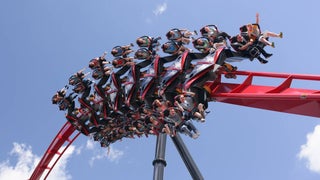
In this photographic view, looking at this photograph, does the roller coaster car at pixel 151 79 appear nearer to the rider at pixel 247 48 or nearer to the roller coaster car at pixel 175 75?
the roller coaster car at pixel 175 75

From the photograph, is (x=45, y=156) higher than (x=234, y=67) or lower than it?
lower

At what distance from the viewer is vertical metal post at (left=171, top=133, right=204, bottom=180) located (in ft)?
25.8

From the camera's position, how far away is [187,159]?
320 inches

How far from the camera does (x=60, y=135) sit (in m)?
10.1

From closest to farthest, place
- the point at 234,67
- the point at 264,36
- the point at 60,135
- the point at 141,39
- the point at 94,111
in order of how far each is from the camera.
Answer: the point at 264,36 → the point at 234,67 → the point at 141,39 → the point at 94,111 → the point at 60,135

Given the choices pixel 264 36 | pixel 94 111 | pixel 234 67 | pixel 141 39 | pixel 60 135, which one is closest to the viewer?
pixel 264 36

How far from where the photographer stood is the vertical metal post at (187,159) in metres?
7.87

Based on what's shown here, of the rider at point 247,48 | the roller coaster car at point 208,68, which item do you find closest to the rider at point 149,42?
the roller coaster car at point 208,68

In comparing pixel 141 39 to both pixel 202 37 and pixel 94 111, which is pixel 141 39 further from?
pixel 94 111

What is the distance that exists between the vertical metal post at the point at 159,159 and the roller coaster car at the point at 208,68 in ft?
6.15

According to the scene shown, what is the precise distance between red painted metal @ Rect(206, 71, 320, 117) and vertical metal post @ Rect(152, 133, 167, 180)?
181cm

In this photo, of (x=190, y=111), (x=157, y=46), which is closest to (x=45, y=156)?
(x=157, y=46)

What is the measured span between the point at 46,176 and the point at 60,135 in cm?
105

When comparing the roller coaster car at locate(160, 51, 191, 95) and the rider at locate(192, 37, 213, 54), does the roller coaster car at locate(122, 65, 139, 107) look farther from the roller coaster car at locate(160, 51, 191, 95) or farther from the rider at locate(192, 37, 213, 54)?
the rider at locate(192, 37, 213, 54)
